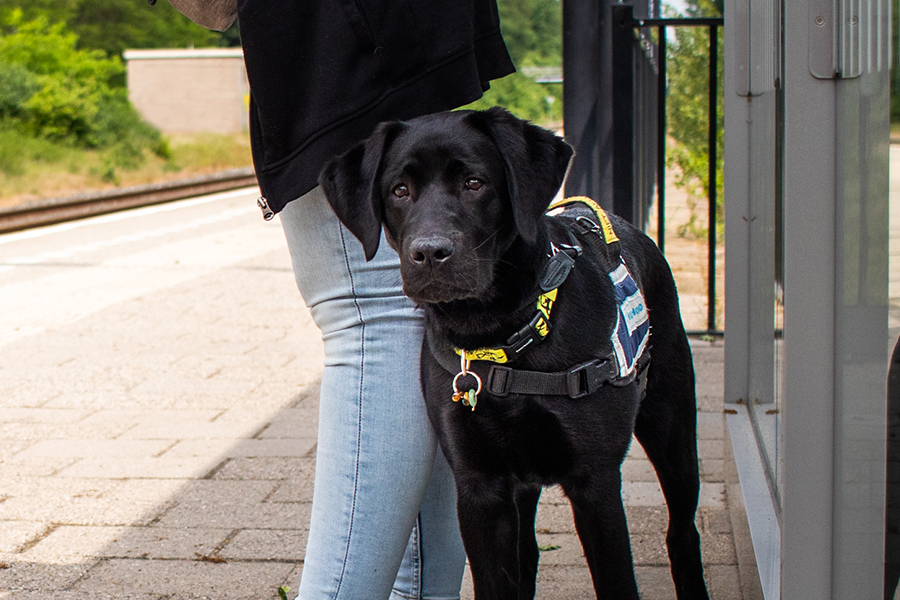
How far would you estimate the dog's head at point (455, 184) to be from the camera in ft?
7.02

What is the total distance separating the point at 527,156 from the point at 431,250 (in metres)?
0.33

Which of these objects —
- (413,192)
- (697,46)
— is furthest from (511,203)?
(697,46)

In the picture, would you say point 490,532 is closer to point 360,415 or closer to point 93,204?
point 360,415

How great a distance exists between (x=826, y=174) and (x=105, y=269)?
32.9 ft

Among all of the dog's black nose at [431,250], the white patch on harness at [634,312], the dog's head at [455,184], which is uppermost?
the dog's head at [455,184]

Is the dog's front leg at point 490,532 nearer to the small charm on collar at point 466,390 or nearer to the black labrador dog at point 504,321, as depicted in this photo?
the black labrador dog at point 504,321

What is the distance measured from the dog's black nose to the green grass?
73.5 ft

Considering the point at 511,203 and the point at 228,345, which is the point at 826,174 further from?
the point at 228,345

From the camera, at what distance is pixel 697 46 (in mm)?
6660

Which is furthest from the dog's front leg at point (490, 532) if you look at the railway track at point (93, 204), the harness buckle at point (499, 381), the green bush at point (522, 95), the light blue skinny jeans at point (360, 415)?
the green bush at point (522, 95)

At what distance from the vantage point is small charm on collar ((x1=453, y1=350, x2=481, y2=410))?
2117 millimetres

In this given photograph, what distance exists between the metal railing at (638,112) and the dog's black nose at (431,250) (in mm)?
2739

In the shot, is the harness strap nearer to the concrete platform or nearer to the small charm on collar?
the small charm on collar

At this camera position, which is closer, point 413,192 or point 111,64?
point 413,192
